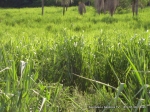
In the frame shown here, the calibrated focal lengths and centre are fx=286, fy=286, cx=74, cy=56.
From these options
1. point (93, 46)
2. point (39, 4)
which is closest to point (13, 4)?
point (39, 4)

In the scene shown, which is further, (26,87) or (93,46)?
(93,46)

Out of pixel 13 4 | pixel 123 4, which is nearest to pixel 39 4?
pixel 13 4

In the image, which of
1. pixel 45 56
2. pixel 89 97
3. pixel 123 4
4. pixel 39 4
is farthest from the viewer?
pixel 39 4

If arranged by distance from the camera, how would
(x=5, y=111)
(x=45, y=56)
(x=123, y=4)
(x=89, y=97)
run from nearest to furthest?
(x=5, y=111) → (x=89, y=97) → (x=45, y=56) → (x=123, y=4)

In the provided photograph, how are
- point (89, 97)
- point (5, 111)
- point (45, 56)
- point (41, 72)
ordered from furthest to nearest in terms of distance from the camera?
point (45, 56) < point (41, 72) < point (89, 97) < point (5, 111)

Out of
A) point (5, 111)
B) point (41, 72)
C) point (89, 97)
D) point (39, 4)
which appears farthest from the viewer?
A: point (39, 4)

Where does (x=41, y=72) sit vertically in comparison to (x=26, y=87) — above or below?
below

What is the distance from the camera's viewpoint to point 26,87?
167 cm

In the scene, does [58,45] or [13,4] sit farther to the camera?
[13,4]

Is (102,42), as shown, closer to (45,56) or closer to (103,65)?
(103,65)

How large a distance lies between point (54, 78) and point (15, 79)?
1222 mm

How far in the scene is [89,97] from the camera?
248 centimetres

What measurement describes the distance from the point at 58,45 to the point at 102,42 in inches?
21.1

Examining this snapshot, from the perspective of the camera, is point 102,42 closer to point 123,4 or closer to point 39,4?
point 123,4
